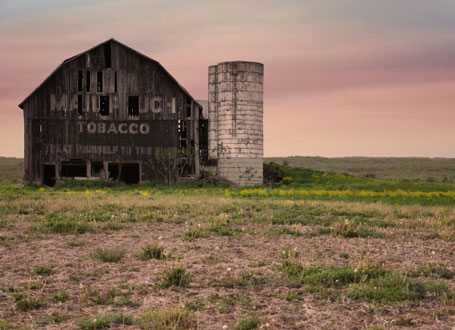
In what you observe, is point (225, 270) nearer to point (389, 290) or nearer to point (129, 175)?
point (389, 290)

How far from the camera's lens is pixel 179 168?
36.8m

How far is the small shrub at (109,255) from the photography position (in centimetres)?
1187

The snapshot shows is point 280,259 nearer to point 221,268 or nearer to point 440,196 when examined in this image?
point 221,268

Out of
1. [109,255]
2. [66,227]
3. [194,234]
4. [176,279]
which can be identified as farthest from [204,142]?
[176,279]

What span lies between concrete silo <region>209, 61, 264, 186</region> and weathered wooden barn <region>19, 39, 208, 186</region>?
5.45 ft

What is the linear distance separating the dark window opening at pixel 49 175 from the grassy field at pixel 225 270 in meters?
18.1

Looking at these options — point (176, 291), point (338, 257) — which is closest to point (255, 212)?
point (338, 257)

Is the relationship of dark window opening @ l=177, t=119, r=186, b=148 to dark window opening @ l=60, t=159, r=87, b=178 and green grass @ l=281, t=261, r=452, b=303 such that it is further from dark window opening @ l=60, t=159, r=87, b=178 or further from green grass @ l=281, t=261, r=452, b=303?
green grass @ l=281, t=261, r=452, b=303

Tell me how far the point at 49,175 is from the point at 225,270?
30.1 meters

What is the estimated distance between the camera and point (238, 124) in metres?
37.3

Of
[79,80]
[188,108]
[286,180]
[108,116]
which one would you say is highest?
[79,80]

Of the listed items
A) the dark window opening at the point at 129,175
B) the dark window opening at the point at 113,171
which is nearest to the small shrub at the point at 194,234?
the dark window opening at the point at 113,171

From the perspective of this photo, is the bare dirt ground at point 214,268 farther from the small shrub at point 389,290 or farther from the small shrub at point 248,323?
the small shrub at point 389,290

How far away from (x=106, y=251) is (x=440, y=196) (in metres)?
22.2
